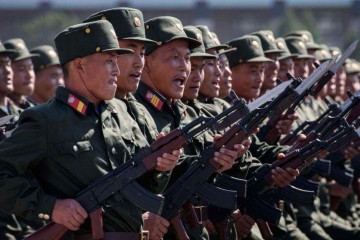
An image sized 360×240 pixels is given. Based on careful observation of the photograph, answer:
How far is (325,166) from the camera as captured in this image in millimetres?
14219

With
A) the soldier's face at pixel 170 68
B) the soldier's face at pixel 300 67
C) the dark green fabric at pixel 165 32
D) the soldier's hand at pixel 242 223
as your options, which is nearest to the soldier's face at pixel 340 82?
the soldier's face at pixel 300 67

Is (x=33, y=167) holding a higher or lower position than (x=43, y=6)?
higher

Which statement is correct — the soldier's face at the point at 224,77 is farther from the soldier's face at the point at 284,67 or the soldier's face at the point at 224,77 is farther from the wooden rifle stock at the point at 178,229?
the soldier's face at the point at 284,67

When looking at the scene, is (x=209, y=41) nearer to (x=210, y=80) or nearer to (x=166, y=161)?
(x=210, y=80)

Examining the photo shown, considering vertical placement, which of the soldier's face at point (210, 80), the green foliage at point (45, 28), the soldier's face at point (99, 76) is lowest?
the green foliage at point (45, 28)

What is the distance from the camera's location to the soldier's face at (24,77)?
14164 mm

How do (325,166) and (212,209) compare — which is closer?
(212,209)

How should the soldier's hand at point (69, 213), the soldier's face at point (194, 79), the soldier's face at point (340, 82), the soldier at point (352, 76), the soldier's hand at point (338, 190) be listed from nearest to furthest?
the soldier's hand at point (69, 213) → the soldier's face at point (194, 79) → the soldier's hand at point (338, 190) → the soldier's face at point (340, 82) → the soldier at point (352, 76)

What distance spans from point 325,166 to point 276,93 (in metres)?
4.36

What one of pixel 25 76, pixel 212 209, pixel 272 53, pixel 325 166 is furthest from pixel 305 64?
pixel 212 209

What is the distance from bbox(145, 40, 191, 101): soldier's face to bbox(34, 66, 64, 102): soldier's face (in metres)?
4.80

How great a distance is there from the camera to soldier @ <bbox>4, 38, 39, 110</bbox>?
46.4 ft

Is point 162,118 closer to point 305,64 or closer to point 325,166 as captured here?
point 325,166

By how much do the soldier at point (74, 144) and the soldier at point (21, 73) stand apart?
505 cm
